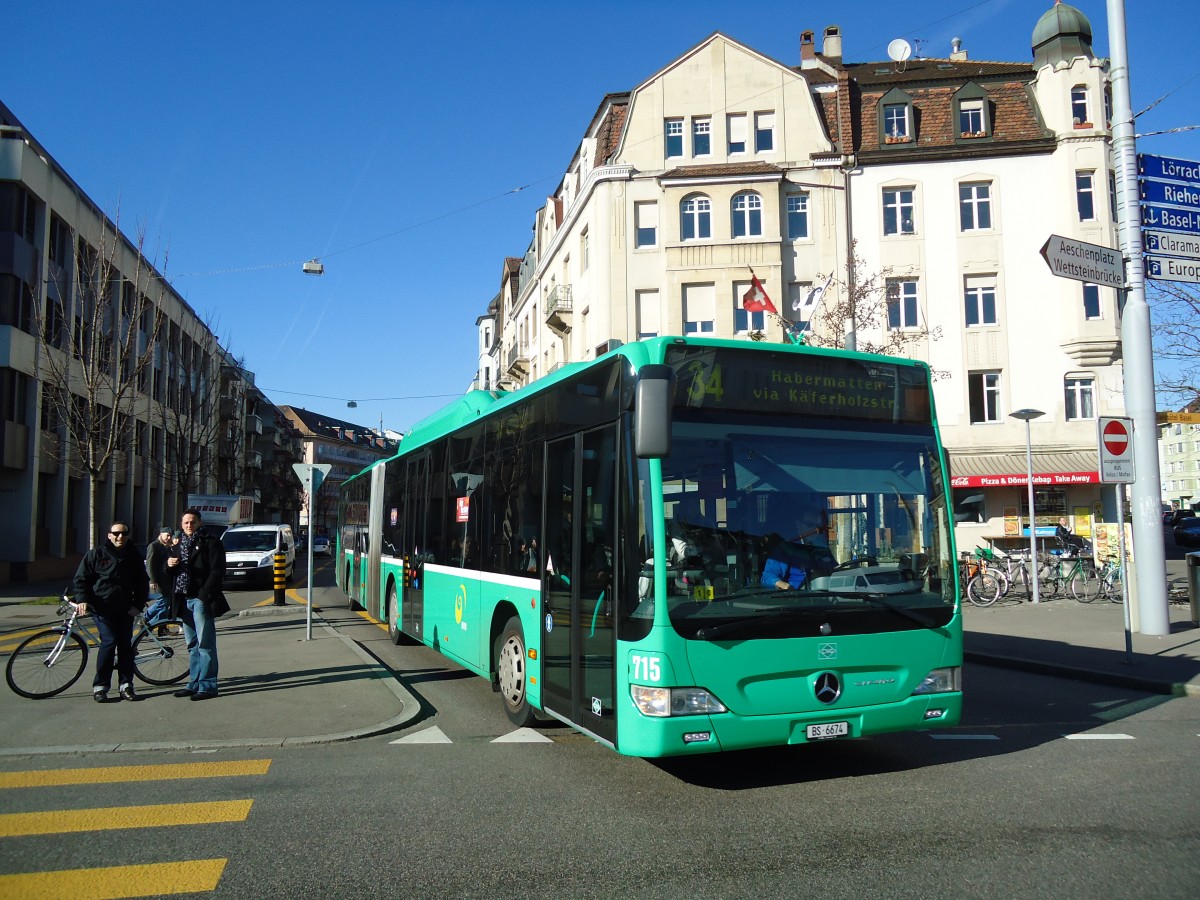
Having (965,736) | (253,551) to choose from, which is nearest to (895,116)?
(253,551)

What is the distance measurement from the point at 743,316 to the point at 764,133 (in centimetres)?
662

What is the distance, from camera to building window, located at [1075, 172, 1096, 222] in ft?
106

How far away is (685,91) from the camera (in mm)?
33438

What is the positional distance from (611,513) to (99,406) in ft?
84.8

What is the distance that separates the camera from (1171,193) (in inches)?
548

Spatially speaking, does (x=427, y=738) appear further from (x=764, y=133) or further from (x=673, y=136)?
(x=764, y=133)

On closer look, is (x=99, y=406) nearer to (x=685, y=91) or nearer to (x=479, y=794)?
(x=685, y=91)

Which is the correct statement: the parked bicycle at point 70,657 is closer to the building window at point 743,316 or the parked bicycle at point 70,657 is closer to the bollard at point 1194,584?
the bollard at point 1194,584

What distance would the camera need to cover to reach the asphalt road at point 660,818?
459 centimetres

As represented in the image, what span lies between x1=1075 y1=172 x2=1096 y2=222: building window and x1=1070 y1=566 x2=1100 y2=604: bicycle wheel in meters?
15.7

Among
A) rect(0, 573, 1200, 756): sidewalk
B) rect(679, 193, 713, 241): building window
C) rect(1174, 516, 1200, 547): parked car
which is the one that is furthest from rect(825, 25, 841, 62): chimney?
rect(0, 573, 1200, 756): sidewalk

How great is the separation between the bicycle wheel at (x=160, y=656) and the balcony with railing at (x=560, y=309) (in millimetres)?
28788

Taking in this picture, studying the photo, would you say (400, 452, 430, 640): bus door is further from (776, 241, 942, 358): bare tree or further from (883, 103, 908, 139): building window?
(883, 103, 908, 139): building window

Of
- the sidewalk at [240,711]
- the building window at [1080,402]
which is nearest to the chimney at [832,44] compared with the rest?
the building window at [1080,402]
